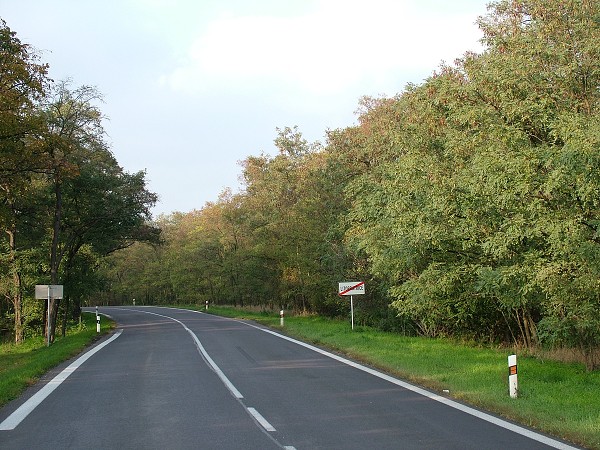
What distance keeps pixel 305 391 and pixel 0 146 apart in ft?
38.0

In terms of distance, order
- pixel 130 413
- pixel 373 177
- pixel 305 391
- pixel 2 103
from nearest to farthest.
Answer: pixel 130 413 < pixel 305 391 < pixel 2 103 < pixel 373 177

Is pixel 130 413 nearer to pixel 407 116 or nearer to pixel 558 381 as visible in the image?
pixel 558 381

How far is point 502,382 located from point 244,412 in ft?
15.8

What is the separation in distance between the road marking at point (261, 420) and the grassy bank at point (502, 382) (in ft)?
11.0

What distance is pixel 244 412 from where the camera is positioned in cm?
902

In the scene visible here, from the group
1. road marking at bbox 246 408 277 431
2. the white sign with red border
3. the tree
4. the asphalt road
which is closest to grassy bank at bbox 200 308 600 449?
the asphalt road

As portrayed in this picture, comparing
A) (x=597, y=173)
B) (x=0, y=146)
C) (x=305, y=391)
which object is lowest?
(x=305, y=391)

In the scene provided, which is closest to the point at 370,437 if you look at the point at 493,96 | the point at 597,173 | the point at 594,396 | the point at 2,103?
the point at 594,396

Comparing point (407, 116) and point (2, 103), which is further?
point (407, 116)

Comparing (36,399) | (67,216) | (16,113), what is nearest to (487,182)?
(36,399)

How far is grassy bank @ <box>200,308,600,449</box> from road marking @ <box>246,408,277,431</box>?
3354 millimetres

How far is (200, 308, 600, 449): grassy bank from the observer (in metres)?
7.94

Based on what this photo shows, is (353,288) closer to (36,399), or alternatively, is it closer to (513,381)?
(513,381)

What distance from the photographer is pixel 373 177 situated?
88.1 feet
